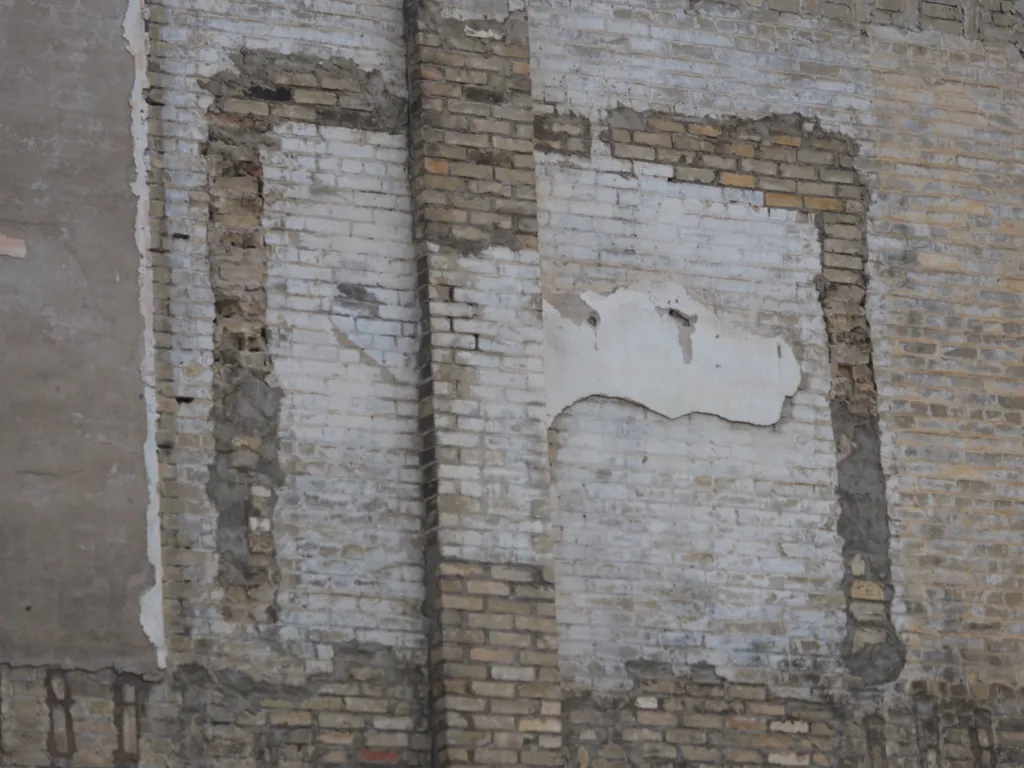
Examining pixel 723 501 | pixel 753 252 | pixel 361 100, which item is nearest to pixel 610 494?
pixel 723 501

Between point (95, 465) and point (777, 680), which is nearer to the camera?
point (95, 465)

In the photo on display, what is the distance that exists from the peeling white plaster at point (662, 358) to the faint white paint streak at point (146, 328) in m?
1.59

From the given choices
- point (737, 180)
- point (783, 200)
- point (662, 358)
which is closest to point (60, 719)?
point (662, 358)

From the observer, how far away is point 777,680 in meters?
9.03

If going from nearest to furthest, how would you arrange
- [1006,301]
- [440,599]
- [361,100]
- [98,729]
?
[98,729]
[440,599]
[361,100]
[1006,301]

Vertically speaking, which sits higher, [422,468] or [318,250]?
[318,250]

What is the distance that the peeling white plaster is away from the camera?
9125 mm

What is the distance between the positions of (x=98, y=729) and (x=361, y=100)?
8.90 ft

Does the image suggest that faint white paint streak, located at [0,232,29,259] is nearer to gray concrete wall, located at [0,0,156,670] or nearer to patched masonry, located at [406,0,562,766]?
gray concrete wall, located at [0,0,156,670]

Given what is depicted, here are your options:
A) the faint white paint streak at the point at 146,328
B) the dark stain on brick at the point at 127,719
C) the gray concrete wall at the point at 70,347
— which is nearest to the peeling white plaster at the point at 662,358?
the faint white paint streak at the point at 146,328

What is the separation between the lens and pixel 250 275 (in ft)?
28.7

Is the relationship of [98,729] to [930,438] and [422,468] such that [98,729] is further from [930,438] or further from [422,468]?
[930,438]

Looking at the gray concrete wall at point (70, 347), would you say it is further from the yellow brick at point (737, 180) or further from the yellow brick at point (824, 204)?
the yellow brick at point (824, 204)

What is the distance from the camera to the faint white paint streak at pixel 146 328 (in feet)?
26.8
